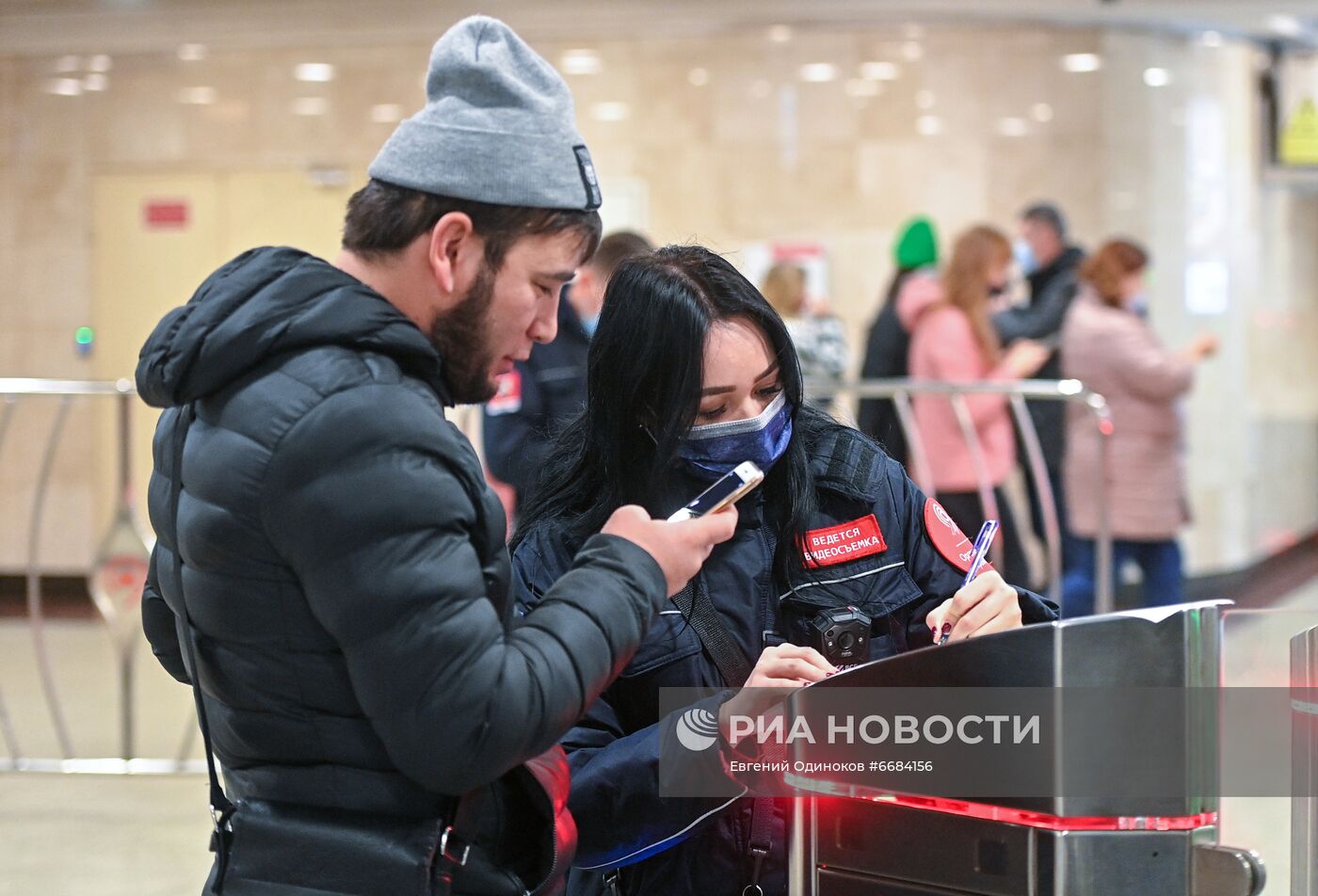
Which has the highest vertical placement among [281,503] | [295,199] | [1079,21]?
[1079,21]

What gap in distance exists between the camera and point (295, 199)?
8781 mm

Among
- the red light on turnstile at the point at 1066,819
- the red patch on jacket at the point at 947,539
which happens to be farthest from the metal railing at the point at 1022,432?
the red light on turnstile at the point at 1066,819

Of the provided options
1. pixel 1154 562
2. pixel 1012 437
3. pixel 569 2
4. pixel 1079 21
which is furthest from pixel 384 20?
pixel 1154 562

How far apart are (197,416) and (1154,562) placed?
5.18 m

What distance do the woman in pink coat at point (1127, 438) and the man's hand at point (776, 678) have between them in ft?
14.9

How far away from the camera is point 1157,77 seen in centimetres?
Result: 831

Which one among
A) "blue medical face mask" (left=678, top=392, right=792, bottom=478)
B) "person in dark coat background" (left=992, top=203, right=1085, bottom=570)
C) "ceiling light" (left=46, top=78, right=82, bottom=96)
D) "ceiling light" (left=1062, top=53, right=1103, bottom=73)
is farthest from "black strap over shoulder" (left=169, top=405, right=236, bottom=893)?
"ceiling light" (left=46, top=78, right=82, bottom=96)

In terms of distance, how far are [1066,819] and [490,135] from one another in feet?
2.63

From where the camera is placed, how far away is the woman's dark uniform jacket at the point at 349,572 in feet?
4.10

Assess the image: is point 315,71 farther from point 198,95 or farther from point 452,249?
point 452,249

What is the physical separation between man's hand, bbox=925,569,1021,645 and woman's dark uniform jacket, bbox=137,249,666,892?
17.7 inches

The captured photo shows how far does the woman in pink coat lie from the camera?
590 cm

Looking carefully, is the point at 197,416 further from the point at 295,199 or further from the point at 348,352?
the point at 295,199

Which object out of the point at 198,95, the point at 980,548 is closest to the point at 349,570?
the point at 980,548
